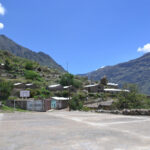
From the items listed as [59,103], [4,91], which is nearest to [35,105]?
[4,91]

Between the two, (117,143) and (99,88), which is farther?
(99,88)

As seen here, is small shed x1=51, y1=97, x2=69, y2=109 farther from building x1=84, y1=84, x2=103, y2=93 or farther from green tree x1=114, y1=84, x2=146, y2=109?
building x1=84, y1=84, x2=103, y2=93

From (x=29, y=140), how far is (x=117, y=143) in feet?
9.69

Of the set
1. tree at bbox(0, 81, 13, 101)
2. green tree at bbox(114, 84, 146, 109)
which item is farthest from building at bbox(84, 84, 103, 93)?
tree at bbox(0, 81, 13, 101)

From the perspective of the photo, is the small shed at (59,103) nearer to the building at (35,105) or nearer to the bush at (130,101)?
the building at (35,105)

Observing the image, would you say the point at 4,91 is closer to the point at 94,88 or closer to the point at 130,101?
the point at 130,101

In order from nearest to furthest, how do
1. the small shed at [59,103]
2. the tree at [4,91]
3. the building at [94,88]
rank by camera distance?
the tree at [4,91], the small shed at [59,103], the building at [94,88]

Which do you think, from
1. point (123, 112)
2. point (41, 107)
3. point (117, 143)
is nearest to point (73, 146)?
point (117, 143)

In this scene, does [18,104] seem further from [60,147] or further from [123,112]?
[60,147]

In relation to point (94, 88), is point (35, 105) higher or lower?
lower

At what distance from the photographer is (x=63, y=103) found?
4422 centimetres

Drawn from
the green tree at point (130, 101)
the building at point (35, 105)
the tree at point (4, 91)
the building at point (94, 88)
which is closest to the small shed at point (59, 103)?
the building at point (35, 105)

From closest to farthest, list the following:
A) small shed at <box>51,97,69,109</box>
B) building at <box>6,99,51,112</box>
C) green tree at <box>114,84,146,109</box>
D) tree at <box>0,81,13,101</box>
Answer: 1. green tree at <box>114,84,146,109</box>
2. building at <box>6,99,51,112</box>
3. tree at <box>0,81,13,101</box>
4. small shed at <box>51,97,69,109</box>

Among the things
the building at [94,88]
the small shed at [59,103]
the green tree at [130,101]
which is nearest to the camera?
the green tree at [130,101]
